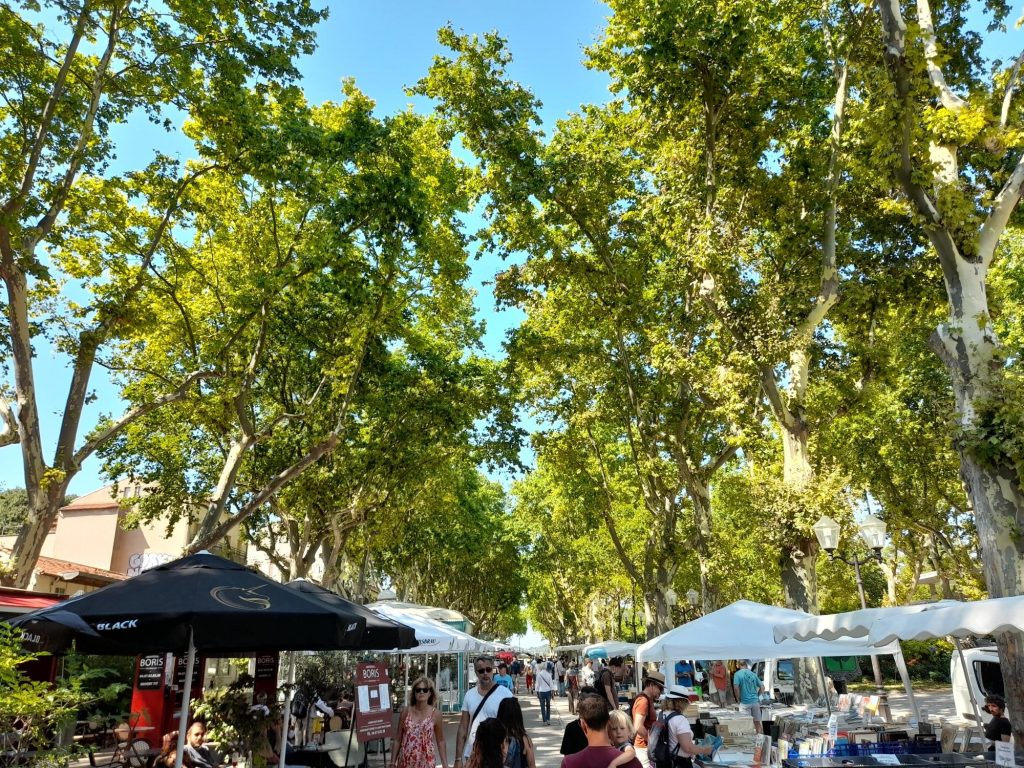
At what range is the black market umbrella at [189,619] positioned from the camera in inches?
216

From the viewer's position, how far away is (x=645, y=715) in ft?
24.2

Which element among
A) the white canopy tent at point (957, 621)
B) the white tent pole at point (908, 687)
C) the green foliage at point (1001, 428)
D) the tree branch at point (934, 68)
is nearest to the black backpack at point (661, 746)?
the white canopy tent at point (957, 621)

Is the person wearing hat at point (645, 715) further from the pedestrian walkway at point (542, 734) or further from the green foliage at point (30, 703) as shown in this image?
the green foliage at point (30, 703)

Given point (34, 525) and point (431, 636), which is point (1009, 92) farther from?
point (34, 525)

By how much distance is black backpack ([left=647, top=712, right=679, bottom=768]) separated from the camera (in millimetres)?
6715

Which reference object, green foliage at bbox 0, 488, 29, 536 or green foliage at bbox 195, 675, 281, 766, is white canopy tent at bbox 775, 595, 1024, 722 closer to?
green foliage at bbox 195, 675, 281, 766

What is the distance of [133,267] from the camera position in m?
13.5

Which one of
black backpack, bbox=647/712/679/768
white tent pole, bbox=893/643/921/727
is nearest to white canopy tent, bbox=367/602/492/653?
black backpack, bbox=647/712/679/768

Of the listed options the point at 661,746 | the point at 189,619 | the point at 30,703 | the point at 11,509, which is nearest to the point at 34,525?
the point at 189,619

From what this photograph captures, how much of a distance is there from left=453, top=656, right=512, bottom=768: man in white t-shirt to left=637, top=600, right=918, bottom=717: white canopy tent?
15.8 feet

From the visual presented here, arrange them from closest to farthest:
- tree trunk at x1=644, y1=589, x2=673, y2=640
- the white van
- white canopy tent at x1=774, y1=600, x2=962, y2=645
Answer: white canopy tent at x1=774, y1=600, x2=962, y2=645 < the white van < tree trunk at x1=644, y1=589, x2=673, y2=640

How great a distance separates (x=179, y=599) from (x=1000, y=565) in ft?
27.9

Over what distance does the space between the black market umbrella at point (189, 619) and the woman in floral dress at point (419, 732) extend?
807 mm

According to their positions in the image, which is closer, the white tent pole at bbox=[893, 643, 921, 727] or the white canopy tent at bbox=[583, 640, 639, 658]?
the white tent pole at bbox=[893, 643, 921, 727]
